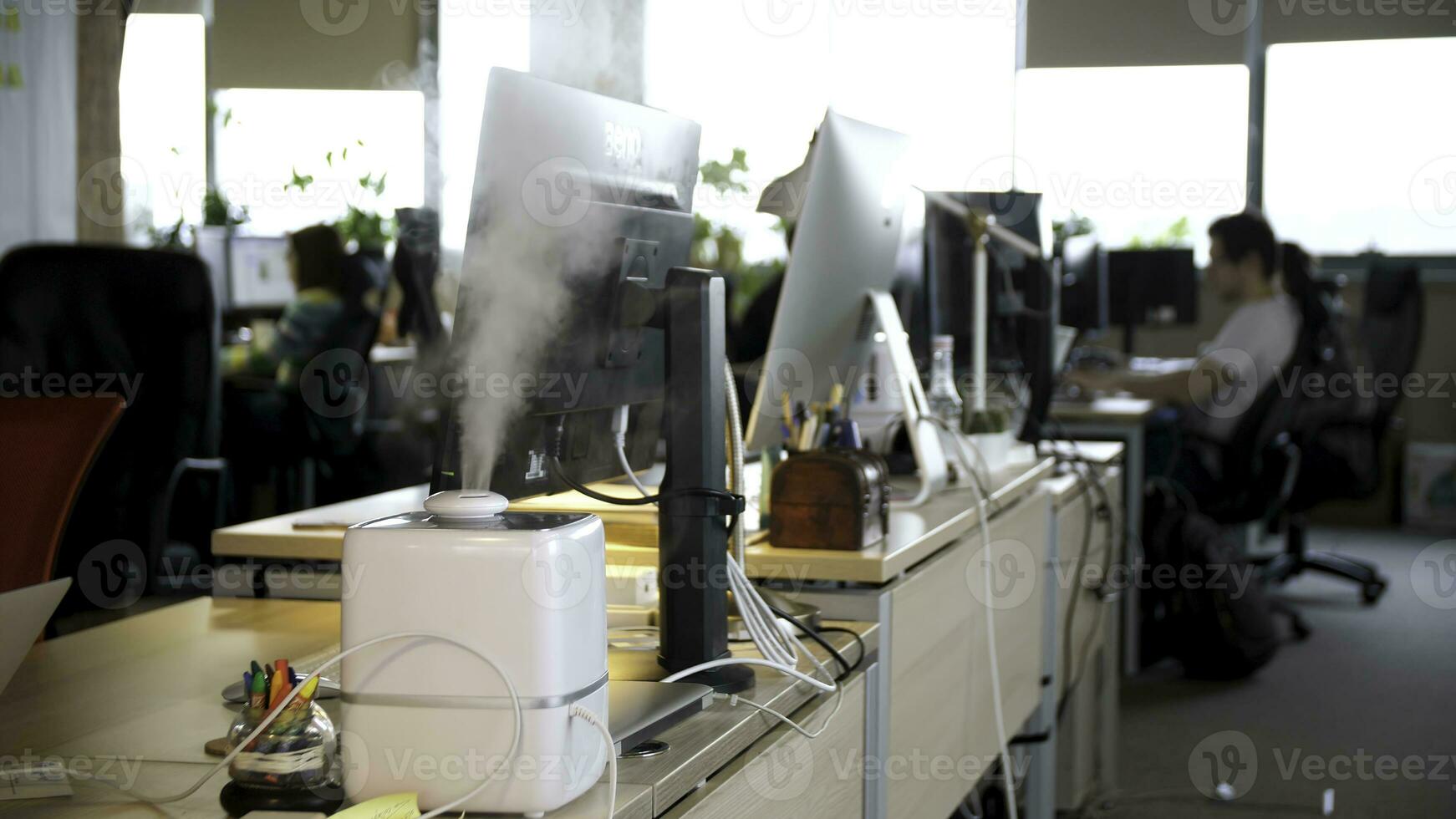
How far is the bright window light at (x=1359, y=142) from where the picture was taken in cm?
643

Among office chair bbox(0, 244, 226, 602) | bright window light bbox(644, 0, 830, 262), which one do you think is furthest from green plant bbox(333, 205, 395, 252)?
office chair bbox(0, 244, 226, 602)

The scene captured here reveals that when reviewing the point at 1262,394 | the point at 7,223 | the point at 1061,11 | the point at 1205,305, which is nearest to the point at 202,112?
the point at 7,223

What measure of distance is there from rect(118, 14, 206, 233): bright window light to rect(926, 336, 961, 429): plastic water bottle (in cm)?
371

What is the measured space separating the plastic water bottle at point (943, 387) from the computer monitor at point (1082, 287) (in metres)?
1.56

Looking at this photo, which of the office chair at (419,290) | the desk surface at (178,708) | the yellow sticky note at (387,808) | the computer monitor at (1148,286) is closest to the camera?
the yellow sticky note at (387,808)

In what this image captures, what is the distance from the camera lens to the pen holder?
81cm

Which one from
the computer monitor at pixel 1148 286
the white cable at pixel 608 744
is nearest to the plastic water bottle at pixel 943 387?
the white cable at pixel 608 744

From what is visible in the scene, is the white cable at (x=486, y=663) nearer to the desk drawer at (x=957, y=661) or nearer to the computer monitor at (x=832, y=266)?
the desk drawer at (x=957, y=661)

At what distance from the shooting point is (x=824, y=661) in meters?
1.21

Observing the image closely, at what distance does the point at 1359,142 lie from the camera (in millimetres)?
6609

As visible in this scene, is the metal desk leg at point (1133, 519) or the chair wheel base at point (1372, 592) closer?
the metal desk leg at point (1133, 519)

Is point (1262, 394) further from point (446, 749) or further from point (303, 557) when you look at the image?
point (446, 749)

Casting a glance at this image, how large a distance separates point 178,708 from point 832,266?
0.96 meters

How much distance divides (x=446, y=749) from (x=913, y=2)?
17.2 ft
